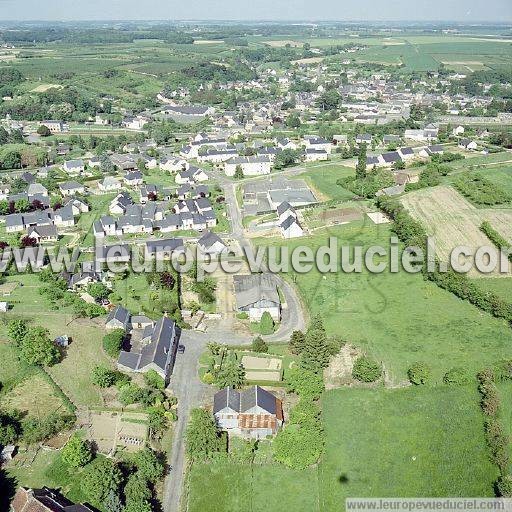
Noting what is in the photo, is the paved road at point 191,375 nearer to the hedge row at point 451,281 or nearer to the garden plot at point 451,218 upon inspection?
the hedge row at point 451,281

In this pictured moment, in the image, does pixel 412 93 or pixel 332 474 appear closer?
pixel 332 474

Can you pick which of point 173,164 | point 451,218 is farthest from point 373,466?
point 173,164

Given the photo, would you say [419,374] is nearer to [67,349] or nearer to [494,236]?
[67,349]

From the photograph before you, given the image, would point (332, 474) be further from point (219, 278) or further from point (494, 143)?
point (494, 143)

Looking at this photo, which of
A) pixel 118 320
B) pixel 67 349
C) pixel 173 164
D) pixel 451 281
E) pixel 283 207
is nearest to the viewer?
pixel 67 349

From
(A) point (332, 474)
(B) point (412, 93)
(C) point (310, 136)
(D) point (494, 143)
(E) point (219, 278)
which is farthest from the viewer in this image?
(B) point (412, 93)

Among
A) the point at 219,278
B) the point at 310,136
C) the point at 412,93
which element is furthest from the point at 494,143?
the point at 219,278

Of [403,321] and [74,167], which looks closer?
[403,321]
